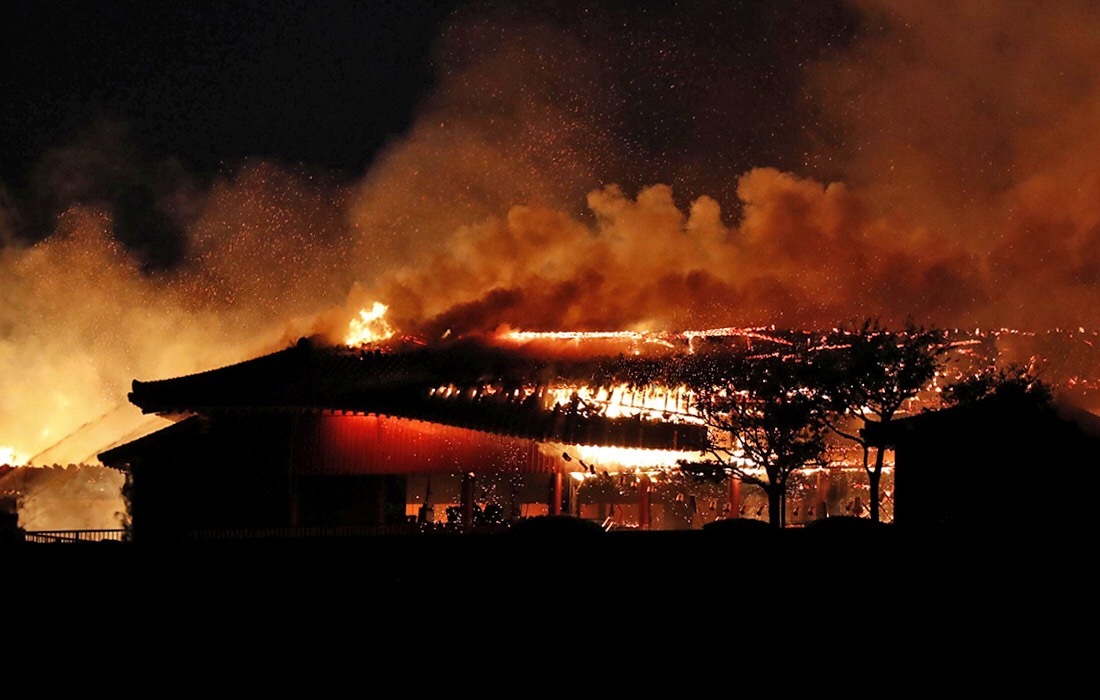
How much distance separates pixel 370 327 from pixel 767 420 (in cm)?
1914

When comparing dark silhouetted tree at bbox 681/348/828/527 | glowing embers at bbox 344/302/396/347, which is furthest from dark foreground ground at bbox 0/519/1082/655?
glowing embers at bbox 344/302/396/347

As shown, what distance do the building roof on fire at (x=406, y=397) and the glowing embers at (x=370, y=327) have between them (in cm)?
754

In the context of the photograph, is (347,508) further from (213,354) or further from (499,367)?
(213,354)

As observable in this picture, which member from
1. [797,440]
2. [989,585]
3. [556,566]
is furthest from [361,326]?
[989,585]

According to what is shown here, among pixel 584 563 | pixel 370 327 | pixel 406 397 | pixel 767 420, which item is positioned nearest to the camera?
pixel 584 563

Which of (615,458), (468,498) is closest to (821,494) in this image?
(615,458)

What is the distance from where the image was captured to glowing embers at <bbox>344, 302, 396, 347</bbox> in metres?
42.8

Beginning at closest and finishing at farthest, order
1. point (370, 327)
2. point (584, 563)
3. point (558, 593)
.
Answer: point (558, 593), point (584, 563), point (370, 327)

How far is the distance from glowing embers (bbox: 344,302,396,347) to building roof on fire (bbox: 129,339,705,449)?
24.7 feet

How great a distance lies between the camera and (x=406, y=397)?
32.0 metres

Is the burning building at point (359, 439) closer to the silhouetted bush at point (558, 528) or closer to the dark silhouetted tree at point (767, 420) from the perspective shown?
the dark silhouetted tree at point (767, 420)

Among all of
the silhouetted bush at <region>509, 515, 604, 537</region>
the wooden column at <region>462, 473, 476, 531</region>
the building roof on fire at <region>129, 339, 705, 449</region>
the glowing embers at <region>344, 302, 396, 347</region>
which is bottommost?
the silhouetted bush at <region>509, 515, 604, 537</region>

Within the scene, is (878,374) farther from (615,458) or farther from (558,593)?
(558,593)

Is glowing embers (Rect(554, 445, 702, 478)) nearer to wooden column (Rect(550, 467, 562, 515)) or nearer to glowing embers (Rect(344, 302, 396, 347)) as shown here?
wooden column (Rect(550, 467, 562, 515))
